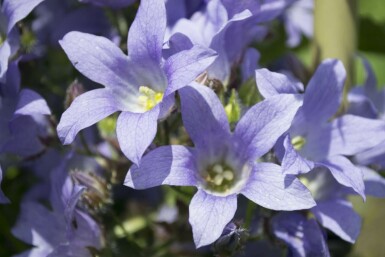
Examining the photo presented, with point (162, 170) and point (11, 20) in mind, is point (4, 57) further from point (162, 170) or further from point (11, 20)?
point (162, 170)

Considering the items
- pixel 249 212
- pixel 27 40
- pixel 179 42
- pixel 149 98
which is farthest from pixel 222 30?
pixel 27 40

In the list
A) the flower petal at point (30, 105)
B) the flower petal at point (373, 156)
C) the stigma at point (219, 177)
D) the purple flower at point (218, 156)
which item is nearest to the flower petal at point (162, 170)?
the purple flower at point (218, 156)

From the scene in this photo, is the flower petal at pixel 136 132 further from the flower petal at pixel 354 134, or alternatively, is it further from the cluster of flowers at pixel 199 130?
the flower petal at pixel 354 134

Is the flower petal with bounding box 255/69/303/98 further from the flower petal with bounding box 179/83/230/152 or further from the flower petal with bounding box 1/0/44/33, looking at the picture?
the flower petal with bounding box 1/0/44/33

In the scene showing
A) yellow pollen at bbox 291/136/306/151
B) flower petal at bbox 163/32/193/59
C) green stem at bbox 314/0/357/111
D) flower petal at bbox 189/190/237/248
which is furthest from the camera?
green stem at bbox 314/0/357/111

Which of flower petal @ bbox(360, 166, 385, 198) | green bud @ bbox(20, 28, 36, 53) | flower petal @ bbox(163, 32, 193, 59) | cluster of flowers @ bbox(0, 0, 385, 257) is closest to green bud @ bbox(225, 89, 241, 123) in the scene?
cluster of flowers @ bbox(0, 0, 385, 257)

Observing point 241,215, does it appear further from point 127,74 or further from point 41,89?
point 41,89
